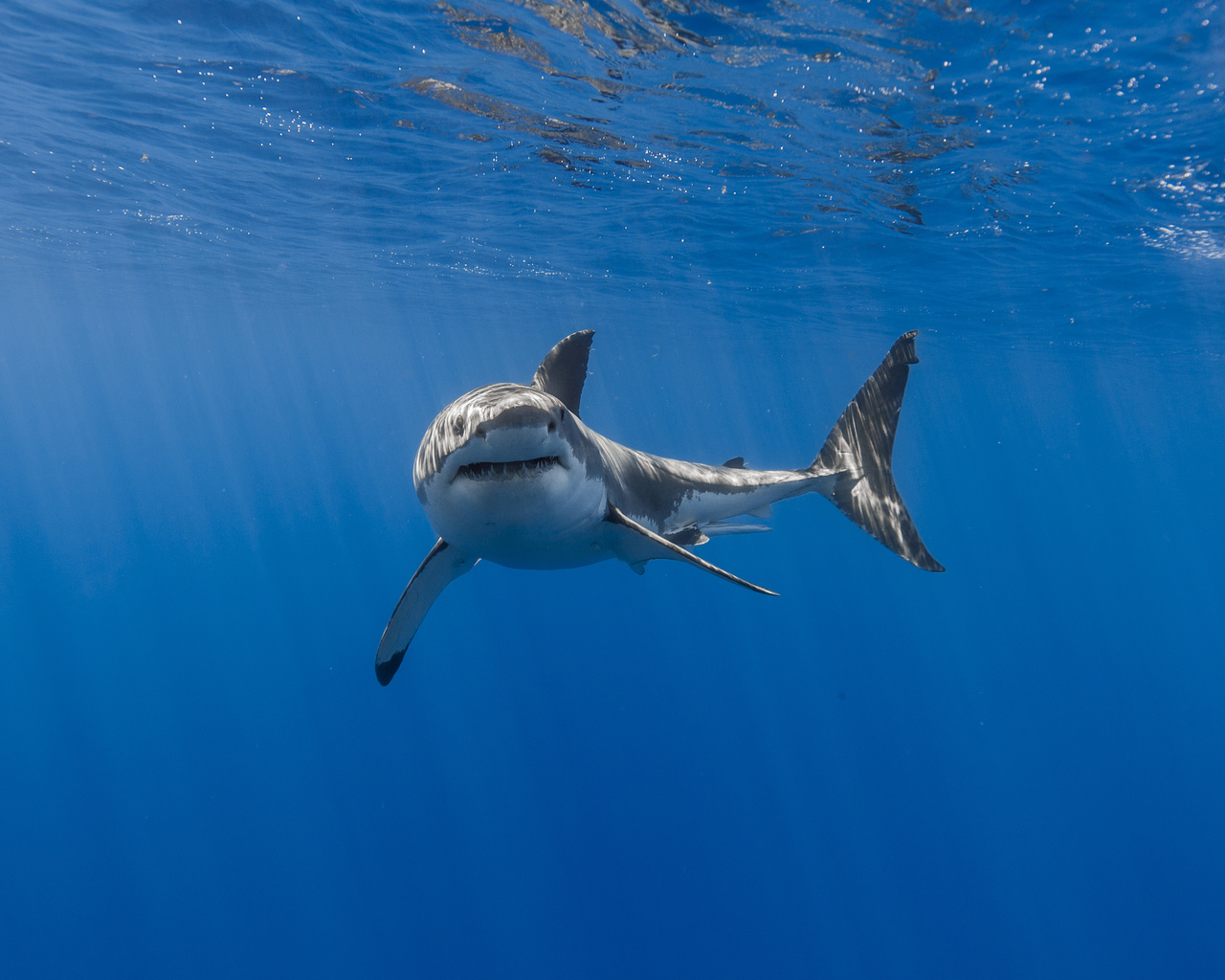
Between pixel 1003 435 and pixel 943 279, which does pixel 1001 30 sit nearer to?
pixel 943 279

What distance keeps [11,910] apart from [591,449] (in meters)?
20.5

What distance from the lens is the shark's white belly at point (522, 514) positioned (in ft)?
11.6

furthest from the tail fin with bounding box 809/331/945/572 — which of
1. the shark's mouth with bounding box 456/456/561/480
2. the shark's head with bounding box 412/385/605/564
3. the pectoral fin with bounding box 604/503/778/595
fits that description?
the shark's mouth with bounding box 456/456/561/480

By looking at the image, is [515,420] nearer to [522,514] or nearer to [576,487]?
[522,514]

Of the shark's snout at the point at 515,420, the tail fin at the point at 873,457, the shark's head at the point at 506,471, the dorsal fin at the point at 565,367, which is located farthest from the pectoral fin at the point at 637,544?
the tail fin at the point at 873,457

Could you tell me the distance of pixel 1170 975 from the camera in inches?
653

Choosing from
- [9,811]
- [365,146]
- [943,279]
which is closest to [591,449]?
[365,146]

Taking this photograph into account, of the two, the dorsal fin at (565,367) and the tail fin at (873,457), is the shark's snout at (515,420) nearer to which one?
the dorsal fin at (565,367)

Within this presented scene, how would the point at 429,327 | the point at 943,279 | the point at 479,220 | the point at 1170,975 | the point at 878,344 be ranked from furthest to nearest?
the point at 429,327
the point at 878,344
the point at 943,279
the point at 479,220
the point at 1170,975

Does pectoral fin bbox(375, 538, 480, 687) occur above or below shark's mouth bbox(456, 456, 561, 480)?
below

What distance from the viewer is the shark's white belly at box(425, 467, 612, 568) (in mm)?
3527

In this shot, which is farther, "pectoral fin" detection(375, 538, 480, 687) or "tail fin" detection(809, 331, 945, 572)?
"tail fin" detection(809, 331, 945, 572)

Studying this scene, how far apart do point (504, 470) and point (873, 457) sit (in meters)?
5.64

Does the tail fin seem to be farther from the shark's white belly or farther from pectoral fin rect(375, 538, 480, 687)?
pectoral fin rect(375, 538, 480, 687)
